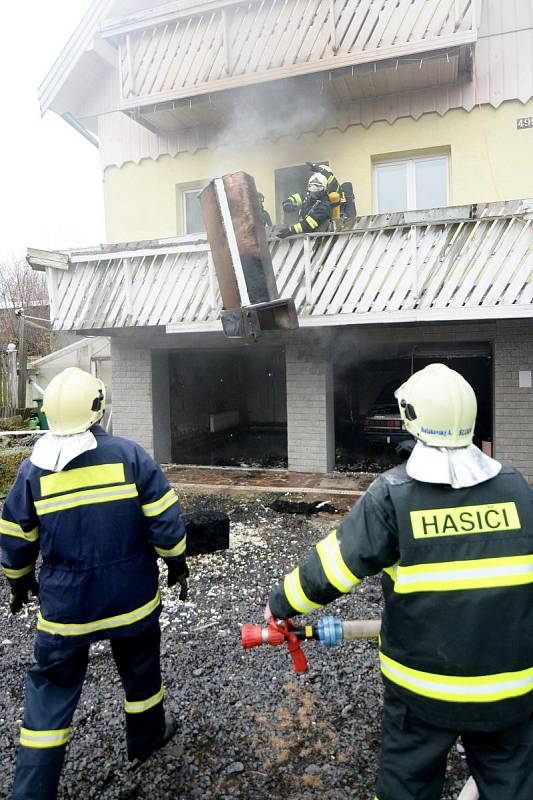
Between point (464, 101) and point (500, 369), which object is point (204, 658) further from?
point (464, 101)

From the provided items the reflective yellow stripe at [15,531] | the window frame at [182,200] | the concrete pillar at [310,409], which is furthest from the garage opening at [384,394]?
the reflective yellow stripe at [15,531]

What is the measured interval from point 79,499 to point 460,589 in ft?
4.99

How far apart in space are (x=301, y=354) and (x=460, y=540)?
7.11 metres

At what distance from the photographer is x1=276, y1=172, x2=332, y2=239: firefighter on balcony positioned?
7.23 m

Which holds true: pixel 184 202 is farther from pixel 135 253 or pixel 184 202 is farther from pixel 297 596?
pixel 297 596

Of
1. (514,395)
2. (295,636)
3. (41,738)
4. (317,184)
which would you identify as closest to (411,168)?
(317,184)

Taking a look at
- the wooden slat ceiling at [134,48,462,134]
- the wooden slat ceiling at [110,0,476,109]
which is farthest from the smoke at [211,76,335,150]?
the wooden slat ceiling at [110,0,476,109]

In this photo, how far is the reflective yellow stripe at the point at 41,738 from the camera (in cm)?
221

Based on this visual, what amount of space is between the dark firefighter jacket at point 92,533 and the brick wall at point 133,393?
23.7 feet

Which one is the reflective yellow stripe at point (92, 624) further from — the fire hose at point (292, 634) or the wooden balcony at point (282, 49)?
the wooden balcony at point (282, 49)

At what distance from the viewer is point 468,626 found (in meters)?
1.67

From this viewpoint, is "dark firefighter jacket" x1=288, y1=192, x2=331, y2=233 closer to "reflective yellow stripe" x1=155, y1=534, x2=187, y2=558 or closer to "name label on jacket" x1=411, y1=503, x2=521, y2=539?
A: "reflective yellow stripe" x1=155, y1=534, x2=187, y2=558

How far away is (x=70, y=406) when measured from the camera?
2352mm

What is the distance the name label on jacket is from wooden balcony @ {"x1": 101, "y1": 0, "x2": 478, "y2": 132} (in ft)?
23.9
